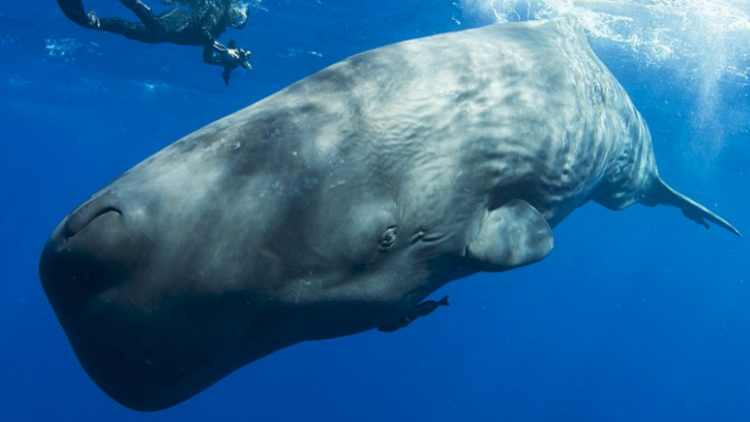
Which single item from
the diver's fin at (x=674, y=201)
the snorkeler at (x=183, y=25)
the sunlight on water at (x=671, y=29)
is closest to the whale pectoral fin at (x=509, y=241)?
the snorkeler at (x=183, y=25)

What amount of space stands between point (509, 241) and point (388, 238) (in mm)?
1030

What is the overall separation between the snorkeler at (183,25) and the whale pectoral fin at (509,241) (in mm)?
6227

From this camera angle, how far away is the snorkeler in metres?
8.20

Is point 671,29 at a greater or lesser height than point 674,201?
greater

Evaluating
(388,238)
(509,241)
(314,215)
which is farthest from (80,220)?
(509,241)

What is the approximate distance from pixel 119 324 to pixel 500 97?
9.75ft

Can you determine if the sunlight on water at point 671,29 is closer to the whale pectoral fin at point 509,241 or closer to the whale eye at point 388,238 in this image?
the whale pectoral fin at point 509,241

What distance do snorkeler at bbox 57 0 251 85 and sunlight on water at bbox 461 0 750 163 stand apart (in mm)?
11379

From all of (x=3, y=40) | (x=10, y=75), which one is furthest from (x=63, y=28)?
(x=10, y=75)

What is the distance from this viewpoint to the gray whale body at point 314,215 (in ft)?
8.92

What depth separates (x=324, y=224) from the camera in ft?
10.5

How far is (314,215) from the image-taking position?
3.16 metres

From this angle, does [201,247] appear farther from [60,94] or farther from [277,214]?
[60,94]

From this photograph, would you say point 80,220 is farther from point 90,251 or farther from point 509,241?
point 509,241
